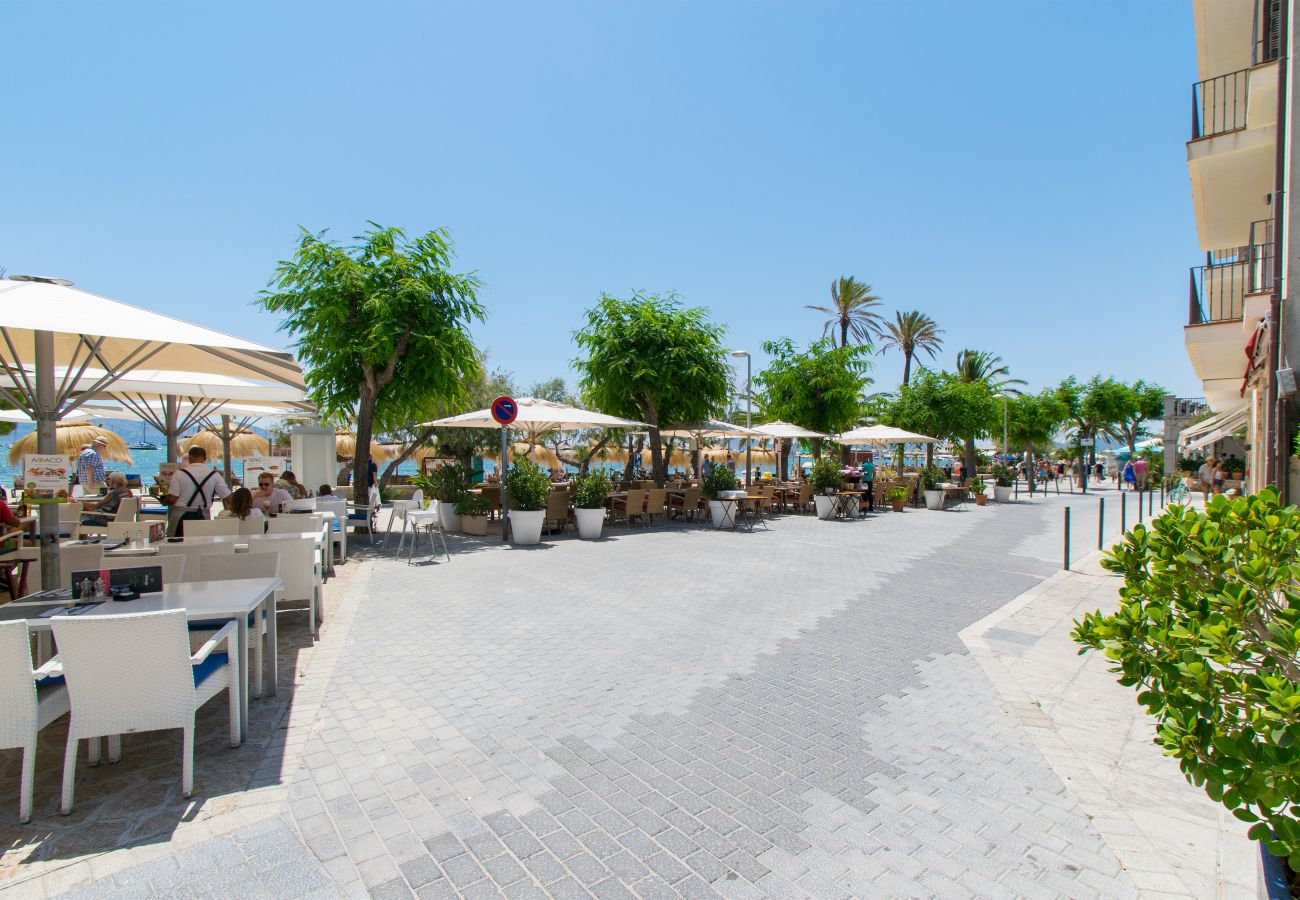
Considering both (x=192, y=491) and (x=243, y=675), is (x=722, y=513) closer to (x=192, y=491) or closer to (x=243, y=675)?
(x=192, y=491)

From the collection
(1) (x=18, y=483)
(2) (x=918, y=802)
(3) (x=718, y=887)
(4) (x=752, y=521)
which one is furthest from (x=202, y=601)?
(1) (x=18, y=483)

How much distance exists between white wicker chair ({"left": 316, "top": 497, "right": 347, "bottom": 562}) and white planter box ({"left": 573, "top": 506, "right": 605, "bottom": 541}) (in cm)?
445

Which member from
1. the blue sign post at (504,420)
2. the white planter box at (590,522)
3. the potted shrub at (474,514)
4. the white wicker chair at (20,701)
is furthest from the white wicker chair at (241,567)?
the potted shrub at (474,514)

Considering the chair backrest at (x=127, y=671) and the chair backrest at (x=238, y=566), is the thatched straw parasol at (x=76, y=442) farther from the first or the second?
the chair backrest at (x=127, y=671)

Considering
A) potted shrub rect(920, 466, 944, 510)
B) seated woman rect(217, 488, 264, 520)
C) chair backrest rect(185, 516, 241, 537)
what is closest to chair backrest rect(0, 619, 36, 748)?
chair backrest rect(185, 516, 241, 537)

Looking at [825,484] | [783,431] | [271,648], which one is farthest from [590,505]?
[271,648]

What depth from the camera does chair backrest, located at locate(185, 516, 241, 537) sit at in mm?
6719

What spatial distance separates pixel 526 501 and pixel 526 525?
51cm

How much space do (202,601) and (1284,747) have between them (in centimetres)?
502

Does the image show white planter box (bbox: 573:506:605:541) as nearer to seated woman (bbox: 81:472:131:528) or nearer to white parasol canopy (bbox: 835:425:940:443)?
seated woman (bbox: 81:472:131:528)

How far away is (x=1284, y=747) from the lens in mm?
1616

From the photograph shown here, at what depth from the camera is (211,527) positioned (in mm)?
6840

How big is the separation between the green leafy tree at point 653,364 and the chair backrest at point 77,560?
41.4 ft

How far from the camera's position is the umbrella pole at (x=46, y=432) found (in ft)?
17.1
